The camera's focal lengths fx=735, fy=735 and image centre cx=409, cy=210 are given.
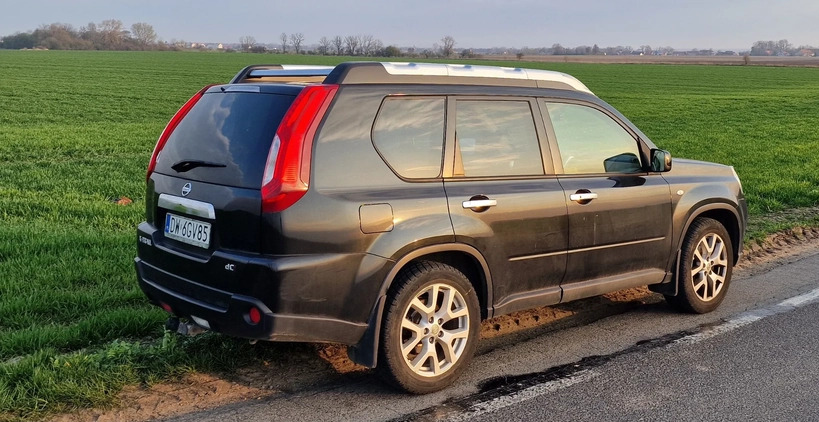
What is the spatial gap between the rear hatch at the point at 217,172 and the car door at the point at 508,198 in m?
1.07

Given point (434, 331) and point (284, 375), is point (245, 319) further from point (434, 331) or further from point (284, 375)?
point (434, 331)

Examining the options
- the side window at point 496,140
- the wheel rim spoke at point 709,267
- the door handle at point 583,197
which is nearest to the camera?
the side window at point 496,140

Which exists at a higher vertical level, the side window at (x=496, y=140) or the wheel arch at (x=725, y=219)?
the side window at (x=496, y=140)

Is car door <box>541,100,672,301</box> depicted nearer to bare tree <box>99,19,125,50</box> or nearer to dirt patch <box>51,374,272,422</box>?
dirt patch <box>51,374,272,422</box>

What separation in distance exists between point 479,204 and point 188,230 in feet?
5.26

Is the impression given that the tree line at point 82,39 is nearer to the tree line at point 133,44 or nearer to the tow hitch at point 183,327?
the tree line at point 133,44

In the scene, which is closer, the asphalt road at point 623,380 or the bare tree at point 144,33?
the asphalt road at point 623,380

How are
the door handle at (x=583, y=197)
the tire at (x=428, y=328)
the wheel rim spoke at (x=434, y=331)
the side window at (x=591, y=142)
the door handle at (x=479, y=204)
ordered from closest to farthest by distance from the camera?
1. the tire at (x=428, y=328)
2. the wheel rim spoke at (x=434, y=331)
3. the door handle at (x=479, y=204)
4. the door handle at (x=583, y=197)
5. the side window at (x=591, y=142)

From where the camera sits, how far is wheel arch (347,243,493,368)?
3.81 m

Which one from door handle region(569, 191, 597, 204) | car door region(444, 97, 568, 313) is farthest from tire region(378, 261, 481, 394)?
door handle region(569, 191, 597, 204)

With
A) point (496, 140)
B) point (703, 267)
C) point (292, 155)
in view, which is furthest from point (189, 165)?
point (703, 267)

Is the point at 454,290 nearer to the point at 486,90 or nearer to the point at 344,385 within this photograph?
the point at 344,385

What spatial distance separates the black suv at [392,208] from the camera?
361 cm

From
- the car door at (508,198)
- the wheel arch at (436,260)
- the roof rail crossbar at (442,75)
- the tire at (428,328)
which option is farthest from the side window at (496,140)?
the tire at (428,328)
